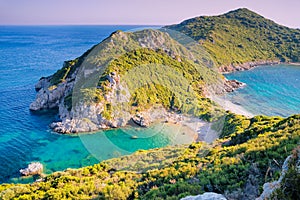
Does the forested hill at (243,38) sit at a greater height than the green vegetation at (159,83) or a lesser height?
greater

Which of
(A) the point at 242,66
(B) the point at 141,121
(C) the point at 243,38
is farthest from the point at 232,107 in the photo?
(C) the point at 243,38

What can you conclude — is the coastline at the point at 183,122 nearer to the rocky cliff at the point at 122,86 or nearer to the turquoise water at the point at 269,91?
the rocky cliff at the point at 122,86

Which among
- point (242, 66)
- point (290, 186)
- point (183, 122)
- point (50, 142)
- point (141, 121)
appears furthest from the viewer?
point (242, 66)

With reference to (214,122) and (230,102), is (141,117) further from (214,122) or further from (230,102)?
(230,102)

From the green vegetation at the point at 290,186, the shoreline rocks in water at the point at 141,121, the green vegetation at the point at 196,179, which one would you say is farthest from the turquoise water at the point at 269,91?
the green vegetation at the point at 290,186

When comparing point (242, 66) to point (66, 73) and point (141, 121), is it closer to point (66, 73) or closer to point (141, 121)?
point (141, 121)

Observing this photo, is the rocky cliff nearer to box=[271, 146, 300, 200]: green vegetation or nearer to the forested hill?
the forested hill
